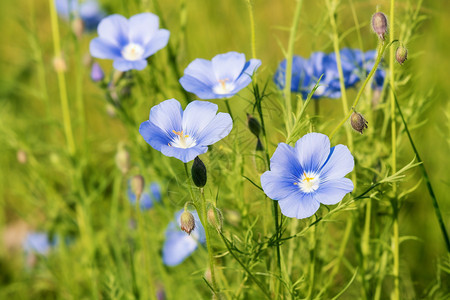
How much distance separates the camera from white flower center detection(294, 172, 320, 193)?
1.33 metres

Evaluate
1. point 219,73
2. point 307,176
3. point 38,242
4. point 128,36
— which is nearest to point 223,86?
point 219,73

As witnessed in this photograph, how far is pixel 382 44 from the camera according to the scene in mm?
1347

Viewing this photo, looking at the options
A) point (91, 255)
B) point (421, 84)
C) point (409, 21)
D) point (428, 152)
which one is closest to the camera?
point (409, 21)

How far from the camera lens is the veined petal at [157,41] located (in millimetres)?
1683

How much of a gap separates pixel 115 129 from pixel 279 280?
245 centimetres

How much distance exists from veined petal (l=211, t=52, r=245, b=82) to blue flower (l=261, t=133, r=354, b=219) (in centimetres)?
37

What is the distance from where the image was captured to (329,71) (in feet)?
6.24

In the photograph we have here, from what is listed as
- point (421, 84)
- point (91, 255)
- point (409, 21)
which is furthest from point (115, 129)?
point (409, 21)

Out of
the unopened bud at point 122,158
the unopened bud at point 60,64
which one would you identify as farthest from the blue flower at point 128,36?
the unopened bud at point 60,64

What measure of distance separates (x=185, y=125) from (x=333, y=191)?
16.7 inches

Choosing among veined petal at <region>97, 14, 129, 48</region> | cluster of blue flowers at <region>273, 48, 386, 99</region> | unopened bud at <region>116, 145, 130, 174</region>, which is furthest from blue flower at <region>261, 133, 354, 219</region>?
veined petal at <region>97, 14, 129, 48</region>

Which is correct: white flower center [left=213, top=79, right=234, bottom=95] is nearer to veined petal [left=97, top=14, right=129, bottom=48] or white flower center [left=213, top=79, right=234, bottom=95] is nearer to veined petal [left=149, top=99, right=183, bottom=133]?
veined petal [left=149, top=99, right=183, bottom=133]

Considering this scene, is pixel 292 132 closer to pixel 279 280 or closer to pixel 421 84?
pixel 279 280

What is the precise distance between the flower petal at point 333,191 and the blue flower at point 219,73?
40 centimetres
